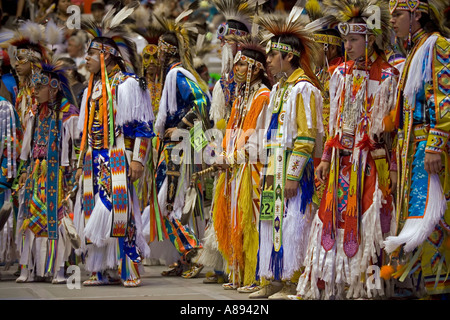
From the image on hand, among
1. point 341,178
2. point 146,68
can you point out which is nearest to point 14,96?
point 146,68

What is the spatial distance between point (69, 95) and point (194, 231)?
6.06 feet

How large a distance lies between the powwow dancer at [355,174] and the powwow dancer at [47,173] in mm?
2737

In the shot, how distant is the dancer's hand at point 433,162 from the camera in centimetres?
450

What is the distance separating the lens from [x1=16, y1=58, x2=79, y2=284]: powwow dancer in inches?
270

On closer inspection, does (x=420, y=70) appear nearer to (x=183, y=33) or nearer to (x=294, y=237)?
(x=294, y=237)

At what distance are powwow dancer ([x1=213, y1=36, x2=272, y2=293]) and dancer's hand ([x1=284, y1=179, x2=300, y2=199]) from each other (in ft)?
2.02

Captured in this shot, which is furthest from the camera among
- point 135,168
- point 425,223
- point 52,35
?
point 52,35

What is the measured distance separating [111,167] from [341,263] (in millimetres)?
2405

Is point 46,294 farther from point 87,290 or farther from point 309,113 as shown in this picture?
point 309,113

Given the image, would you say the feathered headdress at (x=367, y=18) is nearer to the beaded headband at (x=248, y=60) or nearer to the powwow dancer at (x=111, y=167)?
the beaded headband at (x=248, y=60)

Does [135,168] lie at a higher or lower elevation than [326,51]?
lower

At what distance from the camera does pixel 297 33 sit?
564cm

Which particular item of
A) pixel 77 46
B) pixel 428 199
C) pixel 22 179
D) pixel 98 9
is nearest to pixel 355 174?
pixel 428 199

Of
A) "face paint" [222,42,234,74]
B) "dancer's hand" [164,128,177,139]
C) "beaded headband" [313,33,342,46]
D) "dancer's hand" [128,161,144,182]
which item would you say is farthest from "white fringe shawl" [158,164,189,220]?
"beaded headband" [313,33,342,46]
